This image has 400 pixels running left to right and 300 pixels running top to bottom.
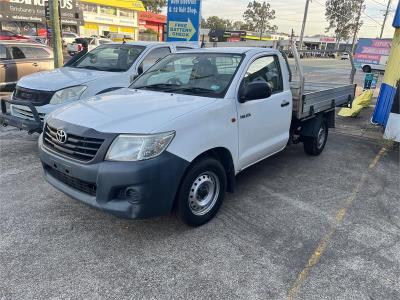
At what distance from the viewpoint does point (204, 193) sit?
3.83 metres

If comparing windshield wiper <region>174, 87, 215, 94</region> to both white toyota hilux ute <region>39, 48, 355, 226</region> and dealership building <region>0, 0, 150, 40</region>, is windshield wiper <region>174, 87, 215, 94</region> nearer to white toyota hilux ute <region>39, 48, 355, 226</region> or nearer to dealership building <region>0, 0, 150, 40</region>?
white toyota hilux ute <region>39, 48, 355, 226</region>

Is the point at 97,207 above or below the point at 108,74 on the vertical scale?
below

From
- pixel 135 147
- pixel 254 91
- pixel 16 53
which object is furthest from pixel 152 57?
pixel 16 53

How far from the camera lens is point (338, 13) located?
87688 mm

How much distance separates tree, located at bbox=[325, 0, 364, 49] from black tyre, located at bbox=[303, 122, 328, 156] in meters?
88.6

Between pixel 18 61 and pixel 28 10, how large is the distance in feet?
113

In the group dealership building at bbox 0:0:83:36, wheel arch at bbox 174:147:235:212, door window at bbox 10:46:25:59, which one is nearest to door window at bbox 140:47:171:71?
wheel arch at bbox 174:147:235:212

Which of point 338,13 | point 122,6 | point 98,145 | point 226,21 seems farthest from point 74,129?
point 226,21

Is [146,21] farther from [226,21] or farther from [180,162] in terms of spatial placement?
[180,162]

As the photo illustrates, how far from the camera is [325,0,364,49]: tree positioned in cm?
8550

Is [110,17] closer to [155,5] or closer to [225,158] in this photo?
[155,5]

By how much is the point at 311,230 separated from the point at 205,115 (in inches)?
67.7

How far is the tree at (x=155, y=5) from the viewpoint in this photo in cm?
8638

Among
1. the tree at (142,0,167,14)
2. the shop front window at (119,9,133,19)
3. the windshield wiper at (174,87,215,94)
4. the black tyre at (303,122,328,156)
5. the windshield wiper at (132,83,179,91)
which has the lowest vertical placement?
the black tyre at (303,122,328,156)
